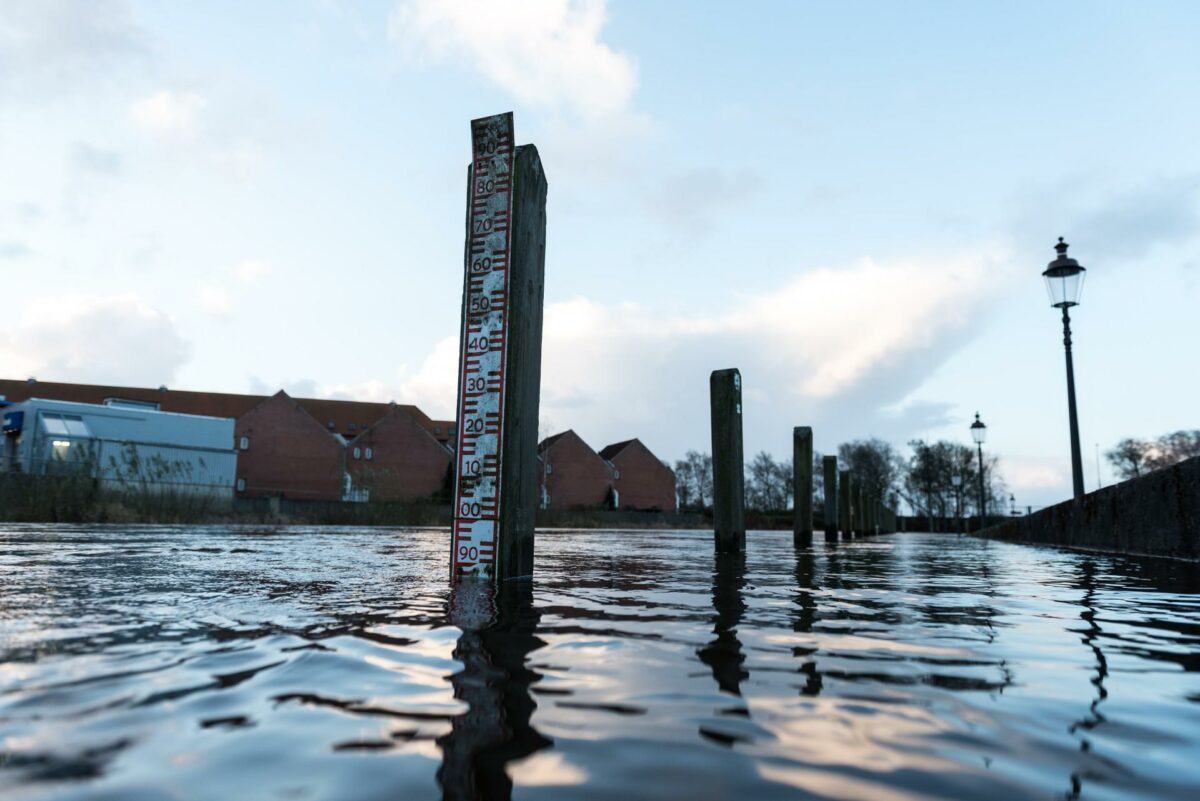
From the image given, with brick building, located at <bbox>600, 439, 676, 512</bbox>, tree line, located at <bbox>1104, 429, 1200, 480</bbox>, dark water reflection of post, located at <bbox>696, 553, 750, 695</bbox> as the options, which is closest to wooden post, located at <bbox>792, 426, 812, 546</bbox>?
dark water reflection of post, located at <bbox>696, 553, 750, 695</bbox>

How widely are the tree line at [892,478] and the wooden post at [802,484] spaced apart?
48.0 metres

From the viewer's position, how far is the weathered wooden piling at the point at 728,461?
9.82 meters

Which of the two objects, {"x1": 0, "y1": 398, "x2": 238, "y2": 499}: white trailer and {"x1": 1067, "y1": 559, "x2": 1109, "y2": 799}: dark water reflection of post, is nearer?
{"x1": 1067, "y1": 559, "x2": 1109, "y2": 799}: dark water reflection of post

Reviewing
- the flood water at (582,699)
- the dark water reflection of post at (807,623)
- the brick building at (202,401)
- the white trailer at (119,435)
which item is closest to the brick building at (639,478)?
the brick building at (202,401)

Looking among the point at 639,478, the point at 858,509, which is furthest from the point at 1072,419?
the point at 639,478

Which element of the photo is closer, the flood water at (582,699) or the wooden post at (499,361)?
the flood water at (582,699)

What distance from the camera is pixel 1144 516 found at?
8.26 metres

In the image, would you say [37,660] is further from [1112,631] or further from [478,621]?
[1112,631]

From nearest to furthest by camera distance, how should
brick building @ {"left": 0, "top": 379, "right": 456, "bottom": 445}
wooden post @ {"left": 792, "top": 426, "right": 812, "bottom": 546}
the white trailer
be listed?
wooden post @ {"left": 792, "top": 426, "right": 812, "bottom": 546} < the white trailer < brick building @ {"left": 0, "top": 379, "right": 456, "bottom": 445}

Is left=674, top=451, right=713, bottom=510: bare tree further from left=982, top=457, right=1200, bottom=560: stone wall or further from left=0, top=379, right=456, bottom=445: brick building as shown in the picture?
left=982, top=457, right=1200, bottom=560: stone wall

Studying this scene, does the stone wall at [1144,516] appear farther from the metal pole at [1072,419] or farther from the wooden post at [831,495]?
the wooden post at [831,495]

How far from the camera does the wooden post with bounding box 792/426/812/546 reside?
14578 millimetres

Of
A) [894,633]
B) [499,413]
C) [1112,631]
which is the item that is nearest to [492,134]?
[499,413]

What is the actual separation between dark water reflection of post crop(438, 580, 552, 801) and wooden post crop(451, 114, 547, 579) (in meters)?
1.46
